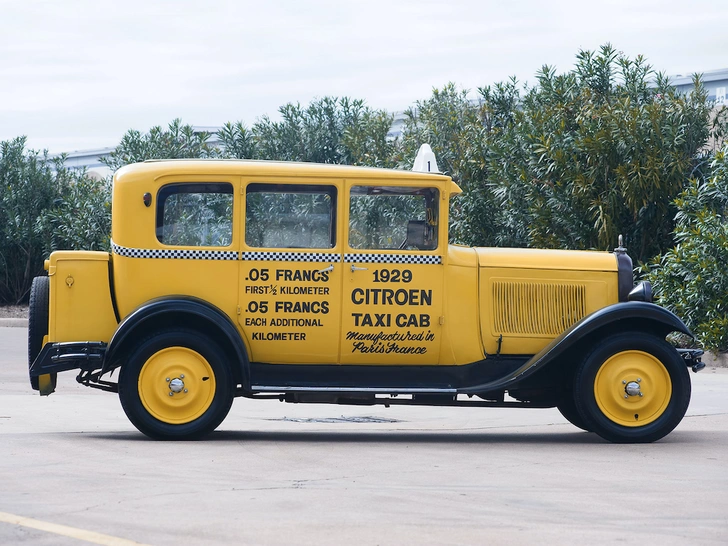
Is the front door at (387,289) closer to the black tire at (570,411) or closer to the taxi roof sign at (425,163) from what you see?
the taxi roof sign at (425,163)

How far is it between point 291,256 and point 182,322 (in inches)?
38.7

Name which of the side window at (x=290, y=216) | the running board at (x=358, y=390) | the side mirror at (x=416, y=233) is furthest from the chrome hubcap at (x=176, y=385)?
the side mirror at (x=416, y=233)

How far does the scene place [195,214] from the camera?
26.6ft

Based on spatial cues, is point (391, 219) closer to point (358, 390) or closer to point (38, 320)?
point (358, 390)

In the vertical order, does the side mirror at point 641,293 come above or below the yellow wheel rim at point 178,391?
above

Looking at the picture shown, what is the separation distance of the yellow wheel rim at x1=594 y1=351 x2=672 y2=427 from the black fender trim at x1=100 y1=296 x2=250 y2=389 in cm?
277

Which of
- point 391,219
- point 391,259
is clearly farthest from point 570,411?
point 391,219

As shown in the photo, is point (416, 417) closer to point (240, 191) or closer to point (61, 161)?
point (240, 191)

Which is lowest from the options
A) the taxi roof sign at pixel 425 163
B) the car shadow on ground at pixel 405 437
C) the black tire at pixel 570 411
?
the car shadow on ground at pixel 405 437

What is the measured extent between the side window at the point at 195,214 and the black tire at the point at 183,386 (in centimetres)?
76

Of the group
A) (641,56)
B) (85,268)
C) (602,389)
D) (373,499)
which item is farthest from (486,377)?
(641,56)

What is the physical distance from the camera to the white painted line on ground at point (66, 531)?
4.58 meters

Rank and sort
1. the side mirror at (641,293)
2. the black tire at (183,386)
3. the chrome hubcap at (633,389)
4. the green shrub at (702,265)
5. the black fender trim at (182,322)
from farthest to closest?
the green shrub at (702,265) → the side mirror at (641,293) → the chrome hubcap at (633,389) → the black tire at (183,386) → the black fender trim at (182,322)

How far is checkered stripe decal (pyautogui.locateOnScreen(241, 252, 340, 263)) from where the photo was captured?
8031 mm
